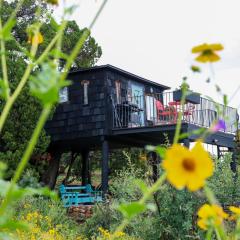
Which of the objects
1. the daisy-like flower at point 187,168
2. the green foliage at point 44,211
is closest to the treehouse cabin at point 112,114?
the green foliage at point 44,211

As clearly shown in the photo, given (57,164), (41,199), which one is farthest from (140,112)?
(41,199)

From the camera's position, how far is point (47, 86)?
2.93ft

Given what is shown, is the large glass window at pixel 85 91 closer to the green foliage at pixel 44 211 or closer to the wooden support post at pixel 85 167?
the wooden support post at pixel 85 167

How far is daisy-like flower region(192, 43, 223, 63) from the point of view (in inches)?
36.3

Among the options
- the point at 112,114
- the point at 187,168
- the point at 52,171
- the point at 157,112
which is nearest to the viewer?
the point at 187,168

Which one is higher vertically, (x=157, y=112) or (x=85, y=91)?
(x=85, y=91)

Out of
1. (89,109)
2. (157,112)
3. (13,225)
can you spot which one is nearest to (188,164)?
(13,225)

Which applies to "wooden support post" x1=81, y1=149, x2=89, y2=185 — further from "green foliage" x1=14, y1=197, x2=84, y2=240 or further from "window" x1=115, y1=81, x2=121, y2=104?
"green foliage" x1=14, y1=197, x2=84, y2=240

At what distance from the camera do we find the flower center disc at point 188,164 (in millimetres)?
776

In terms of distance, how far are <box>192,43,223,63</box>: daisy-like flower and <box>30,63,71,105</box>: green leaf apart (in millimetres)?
264

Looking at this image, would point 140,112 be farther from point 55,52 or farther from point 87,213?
point 55,52

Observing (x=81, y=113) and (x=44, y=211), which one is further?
(x=81, y=113)

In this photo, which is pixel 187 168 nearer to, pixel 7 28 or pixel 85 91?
→ pixel 7 28

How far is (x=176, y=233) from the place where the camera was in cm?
662
